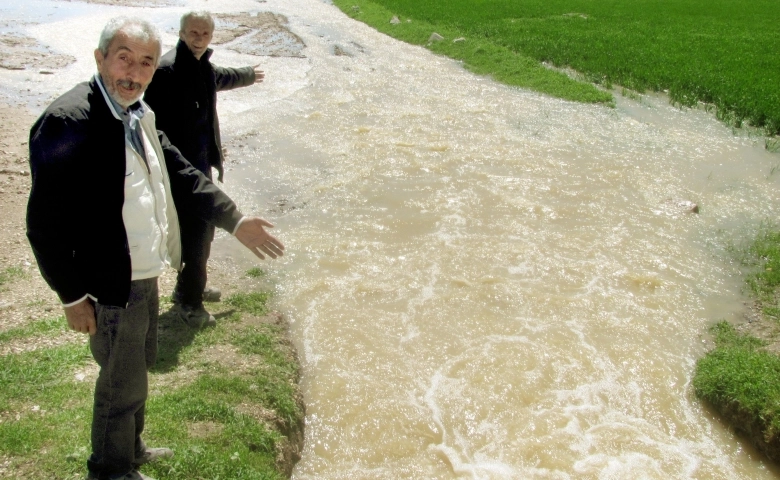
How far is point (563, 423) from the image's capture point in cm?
523

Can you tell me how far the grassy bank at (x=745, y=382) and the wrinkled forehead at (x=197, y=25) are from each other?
4.99 meters

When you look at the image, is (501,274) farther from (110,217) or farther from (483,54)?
(483,54)

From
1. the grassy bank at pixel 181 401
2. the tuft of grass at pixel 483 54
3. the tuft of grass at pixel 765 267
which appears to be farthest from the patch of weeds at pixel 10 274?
the tuft of grass at pixel 483 54

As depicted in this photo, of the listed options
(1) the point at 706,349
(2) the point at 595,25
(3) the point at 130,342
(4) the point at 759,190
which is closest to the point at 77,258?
(3) the point at 130,342

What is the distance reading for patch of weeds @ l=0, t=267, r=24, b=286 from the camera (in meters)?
6.03

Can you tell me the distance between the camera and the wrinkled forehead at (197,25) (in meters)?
4.82

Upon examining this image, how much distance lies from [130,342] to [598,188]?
8422 millimetres

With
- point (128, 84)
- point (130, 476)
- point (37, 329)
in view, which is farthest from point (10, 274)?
point (128, 84)

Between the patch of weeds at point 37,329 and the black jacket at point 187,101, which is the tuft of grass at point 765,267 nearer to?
the black jacket at point 187,101

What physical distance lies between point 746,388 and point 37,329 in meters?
5.77

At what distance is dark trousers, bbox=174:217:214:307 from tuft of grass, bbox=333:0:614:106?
11791 mm

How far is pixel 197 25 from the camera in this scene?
15.9ft

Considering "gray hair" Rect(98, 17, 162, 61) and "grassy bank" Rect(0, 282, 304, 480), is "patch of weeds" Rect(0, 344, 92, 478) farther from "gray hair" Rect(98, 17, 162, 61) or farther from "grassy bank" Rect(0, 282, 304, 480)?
"gray hair" Rect(98, 17, 162, 61)

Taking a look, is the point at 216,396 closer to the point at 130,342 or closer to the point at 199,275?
the point at 199,275
